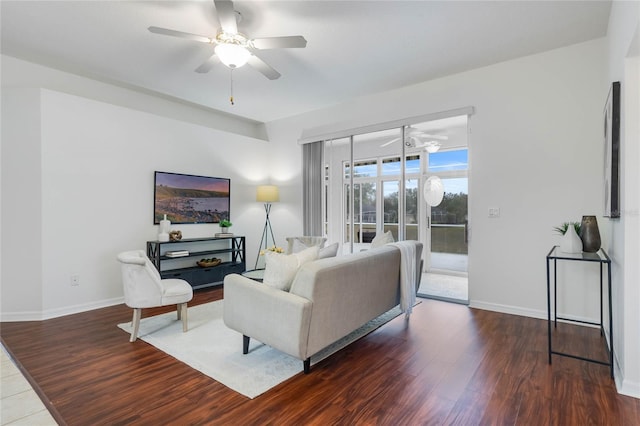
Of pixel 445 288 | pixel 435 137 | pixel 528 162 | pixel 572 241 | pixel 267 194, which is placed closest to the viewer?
pixel 572 241

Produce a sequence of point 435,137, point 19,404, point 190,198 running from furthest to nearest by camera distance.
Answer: point 190,198
point 435,137
point 19,404

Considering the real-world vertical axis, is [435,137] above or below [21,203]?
above

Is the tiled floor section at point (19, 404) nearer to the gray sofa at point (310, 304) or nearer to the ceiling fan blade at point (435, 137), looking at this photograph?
the gray sofa at point (310, 304)

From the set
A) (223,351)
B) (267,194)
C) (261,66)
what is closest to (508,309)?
(223,351)

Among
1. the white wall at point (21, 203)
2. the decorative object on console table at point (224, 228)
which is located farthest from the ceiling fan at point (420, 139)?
the white wall at point (21, 203)

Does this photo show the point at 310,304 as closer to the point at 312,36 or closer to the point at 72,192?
the point at 312,36

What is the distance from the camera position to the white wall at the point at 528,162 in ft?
11.0

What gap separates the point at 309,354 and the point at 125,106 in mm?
4562

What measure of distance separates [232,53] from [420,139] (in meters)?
3.19

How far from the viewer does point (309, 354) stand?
90.4 inches

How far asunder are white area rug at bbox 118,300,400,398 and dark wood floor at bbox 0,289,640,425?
0.09m

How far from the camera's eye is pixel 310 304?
2.22 m

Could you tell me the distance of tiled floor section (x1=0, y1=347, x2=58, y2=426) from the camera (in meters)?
1.85

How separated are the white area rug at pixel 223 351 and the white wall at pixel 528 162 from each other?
154 centimetres
